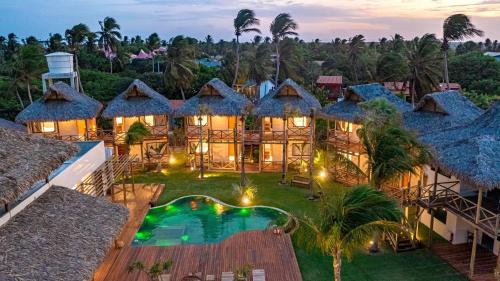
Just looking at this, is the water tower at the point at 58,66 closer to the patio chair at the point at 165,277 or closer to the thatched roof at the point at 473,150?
the patio chair at the point at 165,277

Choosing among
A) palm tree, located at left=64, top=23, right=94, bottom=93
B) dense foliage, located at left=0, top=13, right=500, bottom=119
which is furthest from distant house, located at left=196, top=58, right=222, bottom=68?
palm tree, located at left=64, top=23, right=94, bottom=93

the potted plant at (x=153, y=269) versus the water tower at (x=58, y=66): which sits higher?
the water tower at (x=58, y=66)

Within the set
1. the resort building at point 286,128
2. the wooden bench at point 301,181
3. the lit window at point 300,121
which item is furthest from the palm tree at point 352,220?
the lit window at point 300,121

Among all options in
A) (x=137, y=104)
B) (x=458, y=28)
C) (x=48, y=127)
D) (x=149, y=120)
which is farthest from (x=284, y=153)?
(x=458, y=28)

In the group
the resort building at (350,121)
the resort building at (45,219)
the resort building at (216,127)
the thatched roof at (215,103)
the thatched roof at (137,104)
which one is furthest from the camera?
the thatched roof at (137,104)

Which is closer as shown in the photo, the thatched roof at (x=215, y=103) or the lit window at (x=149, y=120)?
the thatched roof at (x=215, y=103)

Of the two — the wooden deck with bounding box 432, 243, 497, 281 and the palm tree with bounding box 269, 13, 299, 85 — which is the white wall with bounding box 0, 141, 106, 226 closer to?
the wooden deck with bounding box 432, 243, 497, 281

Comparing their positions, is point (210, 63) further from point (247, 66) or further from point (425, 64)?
point (425, 64)
